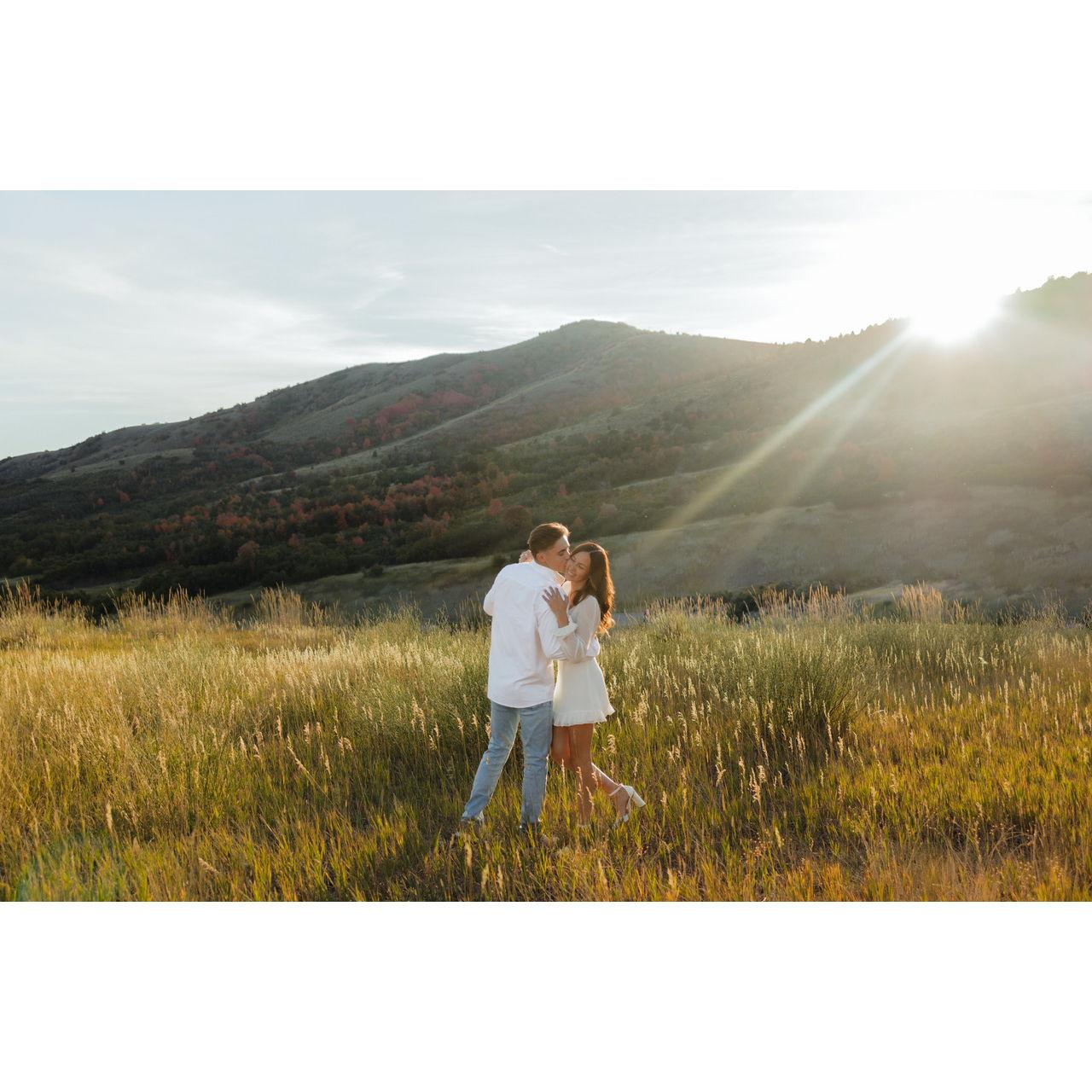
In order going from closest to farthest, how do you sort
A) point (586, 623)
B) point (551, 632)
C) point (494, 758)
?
point (551, 632), point (494, 758), point (586, 623)

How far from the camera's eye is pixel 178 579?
26.2m

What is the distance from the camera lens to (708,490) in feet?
83.6

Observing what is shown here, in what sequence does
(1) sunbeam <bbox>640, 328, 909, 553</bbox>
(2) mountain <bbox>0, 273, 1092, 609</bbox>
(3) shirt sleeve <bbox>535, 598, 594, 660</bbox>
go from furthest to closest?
1. (1) sunbeam <bbox>640, 328, 909, 553</bbox>
2. (2) mountain <bbox>0, 273, 1092, 609</bbox>
3. (3) shirt sleeve <bbox>535, 598, 594, 660</bbox>

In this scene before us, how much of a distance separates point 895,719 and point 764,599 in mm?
10327

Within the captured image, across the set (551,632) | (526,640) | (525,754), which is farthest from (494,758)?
(551,632)

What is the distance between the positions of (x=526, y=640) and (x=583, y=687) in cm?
48

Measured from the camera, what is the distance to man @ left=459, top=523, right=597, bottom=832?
3.54 m

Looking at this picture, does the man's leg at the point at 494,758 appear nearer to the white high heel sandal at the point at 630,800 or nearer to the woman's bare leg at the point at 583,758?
the woman's bare leg at the point at 583,758

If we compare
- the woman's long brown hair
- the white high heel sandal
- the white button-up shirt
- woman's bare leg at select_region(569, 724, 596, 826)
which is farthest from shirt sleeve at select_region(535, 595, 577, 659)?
the white high heel sandal

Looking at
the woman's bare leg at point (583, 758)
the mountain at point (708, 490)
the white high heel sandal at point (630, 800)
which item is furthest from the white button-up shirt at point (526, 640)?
the mountain at point (708, 490)

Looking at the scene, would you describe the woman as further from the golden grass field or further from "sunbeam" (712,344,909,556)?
"sunbeam" (712,344,909,556)

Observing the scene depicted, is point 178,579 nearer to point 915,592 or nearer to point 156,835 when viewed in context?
point 915,592

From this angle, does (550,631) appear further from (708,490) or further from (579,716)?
(708,490)

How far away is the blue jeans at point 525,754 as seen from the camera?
3654mm
